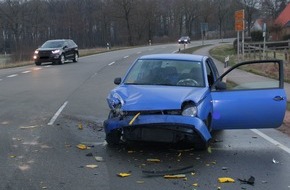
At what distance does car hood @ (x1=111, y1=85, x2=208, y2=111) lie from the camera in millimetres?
A: 6676

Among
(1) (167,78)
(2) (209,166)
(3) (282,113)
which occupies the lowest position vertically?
(2) (209,166)

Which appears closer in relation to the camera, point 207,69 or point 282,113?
point 282,113

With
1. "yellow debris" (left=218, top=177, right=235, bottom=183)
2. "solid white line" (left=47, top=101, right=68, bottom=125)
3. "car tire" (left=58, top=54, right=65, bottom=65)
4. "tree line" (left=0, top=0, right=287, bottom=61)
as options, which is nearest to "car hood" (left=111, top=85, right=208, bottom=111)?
"yellow debris" (left=218, top=177, right=235, bottom=183)

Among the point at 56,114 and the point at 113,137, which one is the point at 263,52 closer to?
the point at 56,114

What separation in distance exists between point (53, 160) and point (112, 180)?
4.24 ft

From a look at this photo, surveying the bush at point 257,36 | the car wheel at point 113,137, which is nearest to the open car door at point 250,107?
the car wheel at point 113,137

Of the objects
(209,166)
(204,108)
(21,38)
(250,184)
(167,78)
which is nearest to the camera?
(250,184)

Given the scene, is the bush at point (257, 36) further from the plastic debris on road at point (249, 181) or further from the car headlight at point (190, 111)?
the plastic debris on road at point (249, 181)

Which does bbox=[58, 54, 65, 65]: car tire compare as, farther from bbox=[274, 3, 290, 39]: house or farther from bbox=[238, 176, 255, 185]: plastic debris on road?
bbox=[274, 3, 290, 39]: house

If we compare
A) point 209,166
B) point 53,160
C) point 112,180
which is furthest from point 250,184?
point 53,160

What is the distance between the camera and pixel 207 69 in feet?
27.5

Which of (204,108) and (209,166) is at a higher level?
(204,108)

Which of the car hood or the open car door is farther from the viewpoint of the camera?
the open car door

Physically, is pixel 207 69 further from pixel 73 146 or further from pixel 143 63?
pixel 73 146
